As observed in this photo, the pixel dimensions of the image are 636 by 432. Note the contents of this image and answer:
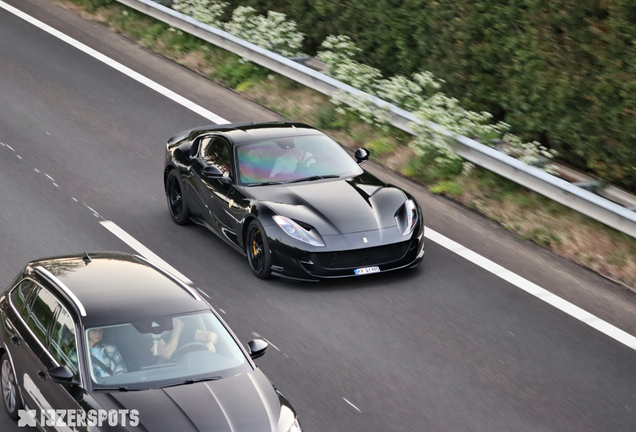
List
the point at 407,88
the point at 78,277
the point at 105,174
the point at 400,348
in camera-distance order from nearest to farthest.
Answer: the point at 78,277 → the point at 400,348 → the point at 105,174 → the point at 407,88

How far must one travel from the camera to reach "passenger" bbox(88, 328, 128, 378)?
6797 millimetres

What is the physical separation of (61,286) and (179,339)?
3.36 ft

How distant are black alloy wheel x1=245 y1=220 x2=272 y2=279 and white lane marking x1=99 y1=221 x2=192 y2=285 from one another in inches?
29.5

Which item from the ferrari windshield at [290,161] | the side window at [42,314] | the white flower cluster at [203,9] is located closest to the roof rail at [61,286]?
the side window at [42,314]

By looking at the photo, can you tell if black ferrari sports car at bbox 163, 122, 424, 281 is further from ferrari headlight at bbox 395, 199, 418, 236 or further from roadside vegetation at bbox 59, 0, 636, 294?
roadside vegetation at bbox 59, 0, 636, 294

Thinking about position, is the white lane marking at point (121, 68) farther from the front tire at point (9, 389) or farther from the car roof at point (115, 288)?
the front tire at point (9, 389)

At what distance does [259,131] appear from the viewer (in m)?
12.3

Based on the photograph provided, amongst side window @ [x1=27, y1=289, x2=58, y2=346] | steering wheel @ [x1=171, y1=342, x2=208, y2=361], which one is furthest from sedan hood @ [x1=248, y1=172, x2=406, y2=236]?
side window @ [x1=27, y1=289, x2=58, y2=346]

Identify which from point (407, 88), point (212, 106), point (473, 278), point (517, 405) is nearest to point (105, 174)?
point (212, 106)

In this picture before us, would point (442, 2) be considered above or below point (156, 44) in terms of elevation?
above

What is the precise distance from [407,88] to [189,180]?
14.2ft

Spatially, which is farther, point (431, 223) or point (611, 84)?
point (431, 223)

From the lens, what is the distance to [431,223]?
12625mm

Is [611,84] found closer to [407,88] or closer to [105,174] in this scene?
[407,88]
